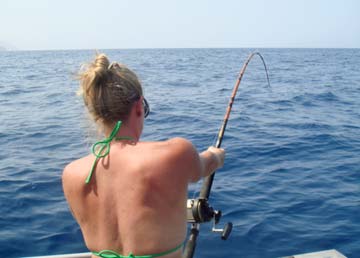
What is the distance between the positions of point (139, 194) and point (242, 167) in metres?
5.23

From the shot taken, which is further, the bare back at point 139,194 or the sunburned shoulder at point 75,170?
the sunburned shoulder at point 75,170

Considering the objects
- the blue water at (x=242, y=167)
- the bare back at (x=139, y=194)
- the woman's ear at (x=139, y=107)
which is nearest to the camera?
the bare back at (x=139, y=194)

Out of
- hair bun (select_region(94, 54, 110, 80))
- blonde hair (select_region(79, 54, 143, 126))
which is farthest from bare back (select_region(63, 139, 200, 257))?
hair bun (select_region(94, 54, 110, 80))

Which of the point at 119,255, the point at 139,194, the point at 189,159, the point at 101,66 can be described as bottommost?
the point at 119,255

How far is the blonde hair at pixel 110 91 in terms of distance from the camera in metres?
1.87

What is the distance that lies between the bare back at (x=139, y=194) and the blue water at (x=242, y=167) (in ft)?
1.16

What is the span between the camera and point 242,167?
6.88 meters

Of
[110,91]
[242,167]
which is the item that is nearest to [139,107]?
[110,91]

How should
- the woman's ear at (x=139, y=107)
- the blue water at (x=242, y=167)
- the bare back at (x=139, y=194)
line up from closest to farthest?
the bare back at (x=139, y=194), the woman's ear at (x=139, y=107), the blue water at (x=242, y=167)

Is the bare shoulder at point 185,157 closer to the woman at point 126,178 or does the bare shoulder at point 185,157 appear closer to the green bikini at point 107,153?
the woman at point 126,178

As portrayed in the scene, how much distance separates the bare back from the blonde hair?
0.14 metres

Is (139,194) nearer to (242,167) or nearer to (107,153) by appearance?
(107,153)

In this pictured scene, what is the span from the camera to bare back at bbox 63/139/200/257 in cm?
179

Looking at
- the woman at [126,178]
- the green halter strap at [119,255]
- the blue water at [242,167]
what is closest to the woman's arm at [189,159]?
the woman at [126,178]
